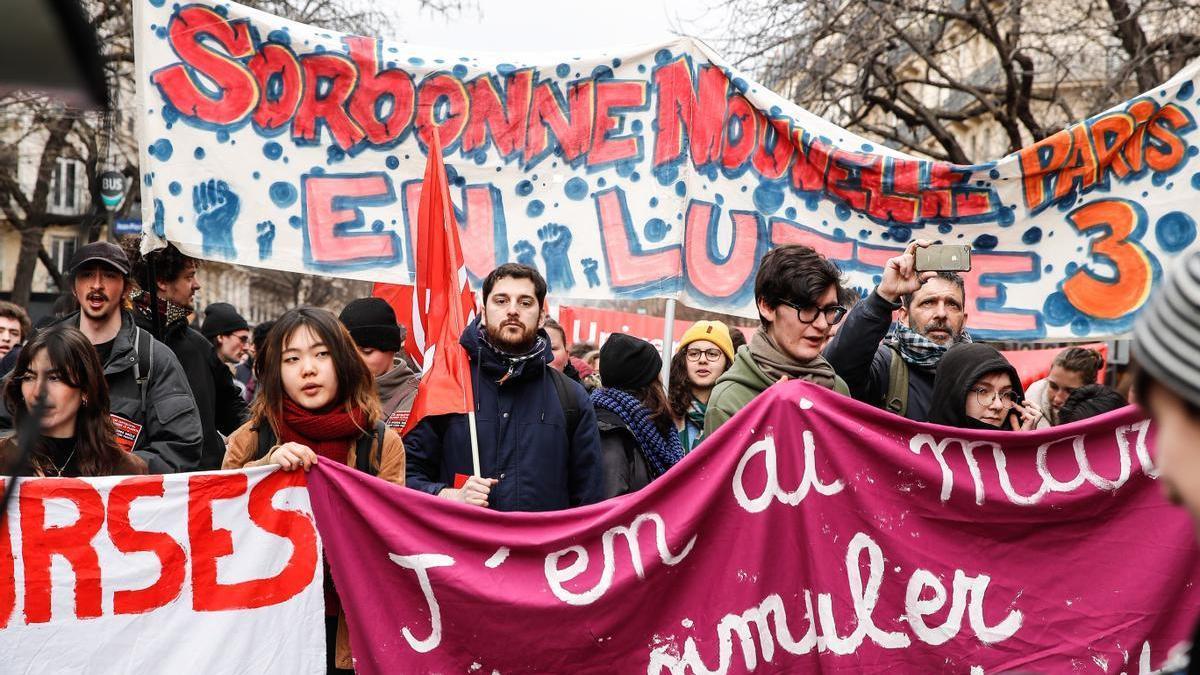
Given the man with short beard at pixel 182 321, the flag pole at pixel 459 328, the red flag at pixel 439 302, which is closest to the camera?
the flag pole at pixel 459 328

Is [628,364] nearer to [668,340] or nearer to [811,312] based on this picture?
[668,340]

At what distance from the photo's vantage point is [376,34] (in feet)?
47.7

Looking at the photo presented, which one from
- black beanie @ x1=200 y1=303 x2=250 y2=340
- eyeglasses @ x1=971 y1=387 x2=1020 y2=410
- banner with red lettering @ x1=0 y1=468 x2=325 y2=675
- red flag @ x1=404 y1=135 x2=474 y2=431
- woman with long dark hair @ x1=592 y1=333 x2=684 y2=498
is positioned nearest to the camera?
banner with red lettering @ x1=0 y1=468 x2=325 y2=675

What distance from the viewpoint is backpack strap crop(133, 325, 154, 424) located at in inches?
170

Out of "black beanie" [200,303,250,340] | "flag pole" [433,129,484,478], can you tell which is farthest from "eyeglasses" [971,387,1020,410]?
"black beanie" [200,303,250,340]

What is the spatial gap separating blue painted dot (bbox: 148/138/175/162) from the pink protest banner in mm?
1933

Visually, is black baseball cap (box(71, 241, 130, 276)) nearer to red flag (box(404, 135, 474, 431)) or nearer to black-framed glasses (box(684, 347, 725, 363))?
red flag (box(404, 135, 474, 431))

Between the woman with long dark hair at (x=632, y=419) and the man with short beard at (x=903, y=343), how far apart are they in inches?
30.8

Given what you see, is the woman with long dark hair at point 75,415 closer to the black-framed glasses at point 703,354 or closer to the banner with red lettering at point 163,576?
the banner with red lettering at point 163,576

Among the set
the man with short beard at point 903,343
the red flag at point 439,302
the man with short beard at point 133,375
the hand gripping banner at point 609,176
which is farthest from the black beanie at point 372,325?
the man with short beard at point 903,343

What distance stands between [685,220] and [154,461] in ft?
7.89

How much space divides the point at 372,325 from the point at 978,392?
8.29 feet

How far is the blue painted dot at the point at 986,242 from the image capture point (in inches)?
207

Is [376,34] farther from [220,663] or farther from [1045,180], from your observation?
[220,663]
